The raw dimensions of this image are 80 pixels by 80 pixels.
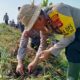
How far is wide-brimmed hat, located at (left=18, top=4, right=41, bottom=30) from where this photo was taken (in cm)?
477

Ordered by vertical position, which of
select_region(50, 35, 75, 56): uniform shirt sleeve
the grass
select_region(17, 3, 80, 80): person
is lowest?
the grass

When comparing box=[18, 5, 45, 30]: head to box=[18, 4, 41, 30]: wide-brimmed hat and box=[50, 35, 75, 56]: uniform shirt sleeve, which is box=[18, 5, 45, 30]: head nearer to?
box=[18, 4, 41, 30]: wide-brimmed hat

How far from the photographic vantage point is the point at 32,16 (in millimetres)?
4809

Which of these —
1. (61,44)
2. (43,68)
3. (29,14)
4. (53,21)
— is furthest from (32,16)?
(43,68)

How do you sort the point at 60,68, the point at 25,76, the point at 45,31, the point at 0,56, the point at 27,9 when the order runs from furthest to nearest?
the point at 0,56, the point at 60,68, the point at 25,76, the point at 45,31, the point at 27,9

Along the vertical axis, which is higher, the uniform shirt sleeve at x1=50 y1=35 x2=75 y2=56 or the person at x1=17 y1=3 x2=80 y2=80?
the person at x1=17 y1=3 x2=80 y2=80

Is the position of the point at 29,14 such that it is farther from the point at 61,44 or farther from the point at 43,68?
the point at 43,68

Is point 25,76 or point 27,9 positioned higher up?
point 27,9

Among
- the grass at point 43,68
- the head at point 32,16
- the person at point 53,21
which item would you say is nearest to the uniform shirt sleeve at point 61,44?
the person at point 53,21

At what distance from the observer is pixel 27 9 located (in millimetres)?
4797

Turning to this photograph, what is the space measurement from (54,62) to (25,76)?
1377mm

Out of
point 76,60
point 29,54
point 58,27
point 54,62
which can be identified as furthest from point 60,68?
point 58,27

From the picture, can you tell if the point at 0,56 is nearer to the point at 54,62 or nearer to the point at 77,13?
the point at 54,62

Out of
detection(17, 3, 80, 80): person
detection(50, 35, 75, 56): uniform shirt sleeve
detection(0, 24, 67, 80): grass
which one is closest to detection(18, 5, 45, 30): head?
detection(17, 3, 80, 80): person
